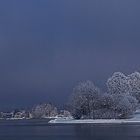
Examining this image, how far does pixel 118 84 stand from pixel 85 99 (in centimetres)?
1804

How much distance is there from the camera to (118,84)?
167 m

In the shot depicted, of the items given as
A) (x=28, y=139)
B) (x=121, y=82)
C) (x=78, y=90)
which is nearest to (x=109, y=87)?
(x=121, y=82)

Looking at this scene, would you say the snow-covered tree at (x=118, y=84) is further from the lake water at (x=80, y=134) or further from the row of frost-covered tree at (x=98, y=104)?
the lake water at (x=80, y=134)

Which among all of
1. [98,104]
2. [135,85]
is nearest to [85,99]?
[98,104]

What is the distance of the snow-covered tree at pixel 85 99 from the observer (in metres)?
153

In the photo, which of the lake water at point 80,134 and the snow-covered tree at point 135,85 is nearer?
the lake water at point 80,134

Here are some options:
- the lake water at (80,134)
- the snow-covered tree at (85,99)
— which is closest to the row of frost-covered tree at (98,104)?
the snow-covered tree at (85,99)

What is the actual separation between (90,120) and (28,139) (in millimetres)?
75143

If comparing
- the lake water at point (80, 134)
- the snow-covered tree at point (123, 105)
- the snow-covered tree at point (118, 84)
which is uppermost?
the snow-covered tree at point (118, 84)

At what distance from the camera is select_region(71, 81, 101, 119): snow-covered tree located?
503ft

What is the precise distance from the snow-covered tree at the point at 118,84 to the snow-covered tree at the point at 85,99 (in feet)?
36.1

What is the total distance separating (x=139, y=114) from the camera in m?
162

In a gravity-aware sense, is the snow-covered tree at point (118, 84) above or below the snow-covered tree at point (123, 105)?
above

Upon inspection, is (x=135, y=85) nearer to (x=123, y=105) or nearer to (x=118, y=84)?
(x=118, y=84)
